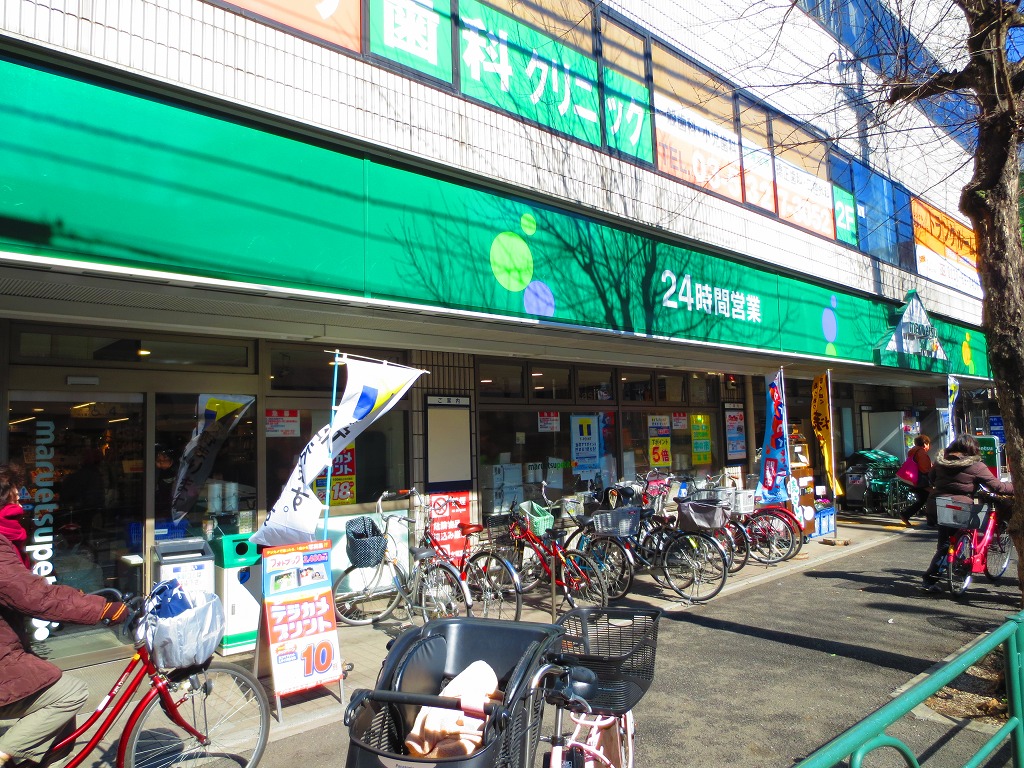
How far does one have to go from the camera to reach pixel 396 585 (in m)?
6.92

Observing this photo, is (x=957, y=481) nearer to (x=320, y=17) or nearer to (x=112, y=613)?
(x=320, y=17)

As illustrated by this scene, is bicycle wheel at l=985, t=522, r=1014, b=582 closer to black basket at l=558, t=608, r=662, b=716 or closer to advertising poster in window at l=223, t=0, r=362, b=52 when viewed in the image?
black basket at l=558, t=608, r=662, b=716

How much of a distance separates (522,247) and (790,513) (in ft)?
19.0

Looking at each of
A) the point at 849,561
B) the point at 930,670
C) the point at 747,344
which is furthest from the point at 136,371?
the point at 849,561

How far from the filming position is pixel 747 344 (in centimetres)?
1012

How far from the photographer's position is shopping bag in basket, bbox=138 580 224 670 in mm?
3473

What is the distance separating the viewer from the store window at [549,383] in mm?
9664

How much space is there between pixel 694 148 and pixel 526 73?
3.48m

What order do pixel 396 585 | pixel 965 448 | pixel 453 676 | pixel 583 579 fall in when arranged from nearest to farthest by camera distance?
pixel 453 676 → pixel 396 585 → pixel 583 579 → pixel 965 448

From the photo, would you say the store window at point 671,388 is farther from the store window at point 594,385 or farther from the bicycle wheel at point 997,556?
the bicycle wheel at point 997,556

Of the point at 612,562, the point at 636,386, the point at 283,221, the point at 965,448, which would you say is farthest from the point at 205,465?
the point at 965,448

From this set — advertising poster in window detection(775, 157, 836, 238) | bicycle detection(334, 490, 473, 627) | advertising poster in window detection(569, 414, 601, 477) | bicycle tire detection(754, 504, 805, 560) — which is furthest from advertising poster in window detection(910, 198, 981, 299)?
bicycle detection(334, 490, 473, 627)

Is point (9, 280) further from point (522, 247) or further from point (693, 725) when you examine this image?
point (693, 725)

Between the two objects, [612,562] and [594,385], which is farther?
[594,385]
